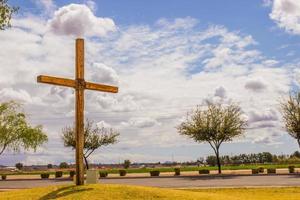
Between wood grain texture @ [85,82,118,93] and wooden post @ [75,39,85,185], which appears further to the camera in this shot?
wood grain texture @ [85,82,118,93]

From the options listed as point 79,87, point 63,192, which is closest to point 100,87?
point 79,87

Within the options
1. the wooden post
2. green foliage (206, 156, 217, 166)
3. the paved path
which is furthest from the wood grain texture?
green foliage (206, 156, 217, 166)

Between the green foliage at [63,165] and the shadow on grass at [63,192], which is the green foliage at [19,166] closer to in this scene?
the green foliage at [63,165]

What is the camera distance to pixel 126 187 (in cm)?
1922

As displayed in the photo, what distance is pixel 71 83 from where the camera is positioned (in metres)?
20.1

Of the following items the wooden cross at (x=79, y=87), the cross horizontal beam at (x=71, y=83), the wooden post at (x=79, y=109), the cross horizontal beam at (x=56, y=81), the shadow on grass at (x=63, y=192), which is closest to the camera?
the shadow on grass at (x=63, y=192)

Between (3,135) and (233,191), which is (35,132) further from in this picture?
(233,191)

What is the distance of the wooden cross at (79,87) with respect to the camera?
1955 cm

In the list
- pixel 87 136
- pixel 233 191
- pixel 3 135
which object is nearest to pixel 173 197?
pixel 233 191

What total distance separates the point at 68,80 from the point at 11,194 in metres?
5.14

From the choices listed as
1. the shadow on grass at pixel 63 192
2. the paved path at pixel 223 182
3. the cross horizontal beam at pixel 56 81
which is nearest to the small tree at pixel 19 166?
the paved path at pixel 223 182

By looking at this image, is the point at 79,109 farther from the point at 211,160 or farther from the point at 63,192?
the point at 211,160

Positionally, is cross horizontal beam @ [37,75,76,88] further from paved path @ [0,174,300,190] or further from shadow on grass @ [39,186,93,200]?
paved path @ [0,174,300,190]

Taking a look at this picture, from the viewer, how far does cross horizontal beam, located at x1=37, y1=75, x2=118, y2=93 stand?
62.3 ft
